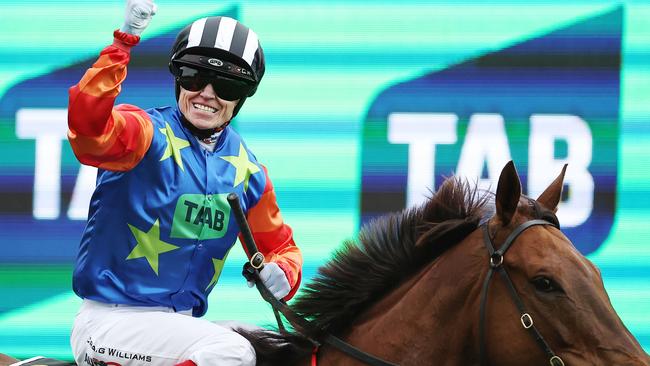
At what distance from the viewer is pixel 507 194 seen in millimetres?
2414

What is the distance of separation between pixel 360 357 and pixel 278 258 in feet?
1.73

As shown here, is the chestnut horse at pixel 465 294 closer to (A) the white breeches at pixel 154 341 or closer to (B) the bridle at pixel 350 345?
(B) the bridle at pixel 350 345

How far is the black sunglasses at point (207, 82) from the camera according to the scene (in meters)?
2.76

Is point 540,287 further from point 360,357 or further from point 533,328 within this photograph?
point 360,357

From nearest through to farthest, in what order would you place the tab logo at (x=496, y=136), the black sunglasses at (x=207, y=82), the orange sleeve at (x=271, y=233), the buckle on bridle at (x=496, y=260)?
the buckle on bridle at (x=496, y=260) → the black sunglasses at (x=207, y=82) → the orange sleeve at (x=271, y=233) → the tab logo at (x=496, y=136)

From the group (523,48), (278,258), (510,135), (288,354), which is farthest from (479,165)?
(288,354)

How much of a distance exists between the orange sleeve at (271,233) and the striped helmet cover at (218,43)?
0.40 meters

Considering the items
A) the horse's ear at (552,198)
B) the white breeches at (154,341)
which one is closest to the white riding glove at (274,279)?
the white breeches at (154,341)

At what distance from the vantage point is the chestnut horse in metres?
2.24

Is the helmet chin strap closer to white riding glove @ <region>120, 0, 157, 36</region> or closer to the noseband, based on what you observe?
white riding glove @ <region>120, 0, 157, 36</region>

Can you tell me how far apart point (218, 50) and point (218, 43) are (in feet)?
0.07

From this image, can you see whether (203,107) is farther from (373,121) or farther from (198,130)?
(373,121)

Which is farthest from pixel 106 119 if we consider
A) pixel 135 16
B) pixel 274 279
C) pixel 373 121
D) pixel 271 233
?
pixel 373 121

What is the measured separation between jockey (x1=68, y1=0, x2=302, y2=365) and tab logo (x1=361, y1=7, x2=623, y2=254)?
1605 millimetres
